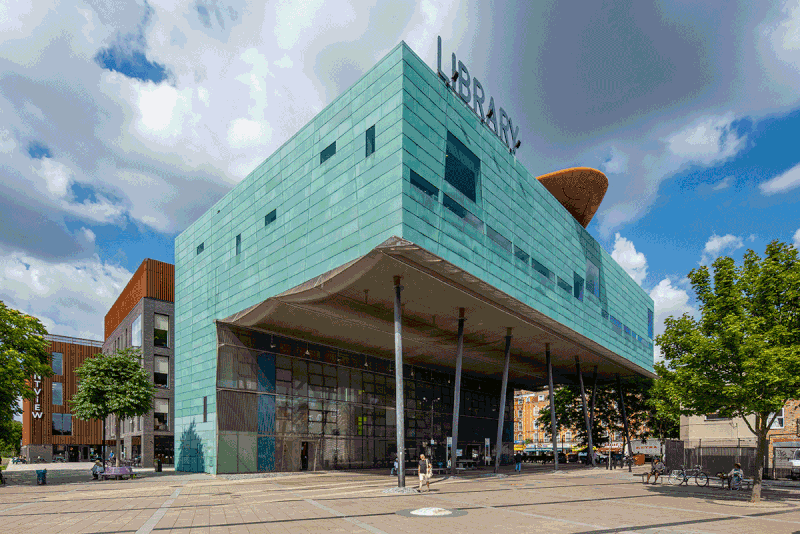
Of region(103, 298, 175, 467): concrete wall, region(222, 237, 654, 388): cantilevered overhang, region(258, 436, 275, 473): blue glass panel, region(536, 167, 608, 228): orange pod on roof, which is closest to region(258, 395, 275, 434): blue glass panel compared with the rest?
region(258, 436, 275, 473): blue glass panel

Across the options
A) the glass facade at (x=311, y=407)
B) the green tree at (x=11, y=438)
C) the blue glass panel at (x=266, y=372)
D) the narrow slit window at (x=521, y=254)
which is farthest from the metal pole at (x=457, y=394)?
the green tree at (x=11, y=438)

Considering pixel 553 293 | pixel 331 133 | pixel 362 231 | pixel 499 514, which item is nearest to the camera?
pixel 499 514

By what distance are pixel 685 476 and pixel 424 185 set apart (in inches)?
913

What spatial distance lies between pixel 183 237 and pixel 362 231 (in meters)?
26.4

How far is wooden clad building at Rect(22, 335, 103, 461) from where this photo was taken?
3305 inches

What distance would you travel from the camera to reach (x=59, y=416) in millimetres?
86562

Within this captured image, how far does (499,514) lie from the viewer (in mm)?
18719

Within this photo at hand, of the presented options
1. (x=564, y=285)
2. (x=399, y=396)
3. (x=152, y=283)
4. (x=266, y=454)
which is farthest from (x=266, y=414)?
(x=152, y=283)

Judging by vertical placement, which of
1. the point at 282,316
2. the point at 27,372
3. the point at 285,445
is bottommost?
the point at 285,445

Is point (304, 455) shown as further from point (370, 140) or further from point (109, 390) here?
point (370, 140)

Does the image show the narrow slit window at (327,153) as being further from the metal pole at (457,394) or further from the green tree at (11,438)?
the green tree at (11,438)

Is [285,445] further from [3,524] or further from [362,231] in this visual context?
[3,524]

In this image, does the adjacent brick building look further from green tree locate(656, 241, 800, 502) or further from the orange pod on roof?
green tree locate(656, 241, 800, 502)

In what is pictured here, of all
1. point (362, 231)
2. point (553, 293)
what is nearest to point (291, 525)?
point (362, 231)
